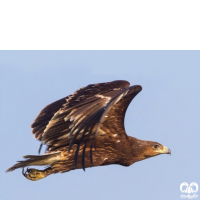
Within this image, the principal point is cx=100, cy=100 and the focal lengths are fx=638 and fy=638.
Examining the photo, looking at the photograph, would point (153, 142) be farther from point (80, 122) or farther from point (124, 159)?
point (80, 122)

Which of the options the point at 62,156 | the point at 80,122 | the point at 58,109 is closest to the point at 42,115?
the point at 58,109

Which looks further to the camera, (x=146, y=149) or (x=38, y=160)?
(x=146, y=149)

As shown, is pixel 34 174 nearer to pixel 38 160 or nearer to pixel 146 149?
pixel 38 160

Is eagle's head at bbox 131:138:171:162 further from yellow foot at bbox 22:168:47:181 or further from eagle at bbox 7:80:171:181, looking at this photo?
yellow foot at bbox 22:168:47:181

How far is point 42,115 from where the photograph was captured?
12266 millimetres

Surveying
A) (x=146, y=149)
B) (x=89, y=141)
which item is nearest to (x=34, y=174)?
(x=89, y=141)

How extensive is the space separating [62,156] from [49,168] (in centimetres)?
34

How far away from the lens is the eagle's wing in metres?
10.3

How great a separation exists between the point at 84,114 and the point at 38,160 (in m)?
1.54

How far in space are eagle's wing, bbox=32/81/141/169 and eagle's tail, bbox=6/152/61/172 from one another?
0.84 feet

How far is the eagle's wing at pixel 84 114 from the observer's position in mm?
10273

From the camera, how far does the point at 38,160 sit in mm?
11273

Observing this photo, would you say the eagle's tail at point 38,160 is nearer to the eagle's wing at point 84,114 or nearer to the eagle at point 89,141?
the eagle at point 89,141

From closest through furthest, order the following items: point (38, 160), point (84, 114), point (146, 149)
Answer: point (84, 114) < point (38, 160) < point (146, 149)
